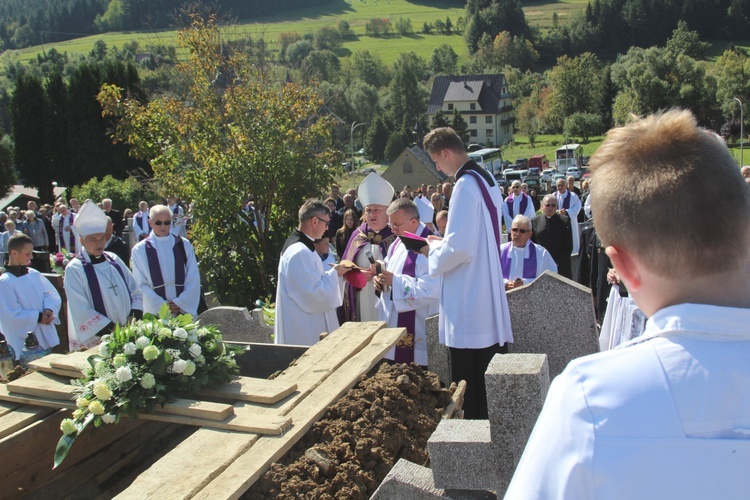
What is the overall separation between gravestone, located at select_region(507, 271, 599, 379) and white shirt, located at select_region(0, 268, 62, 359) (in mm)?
4849

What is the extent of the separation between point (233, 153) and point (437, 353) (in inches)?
224

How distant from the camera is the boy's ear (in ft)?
4.53

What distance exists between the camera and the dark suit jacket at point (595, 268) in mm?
8688

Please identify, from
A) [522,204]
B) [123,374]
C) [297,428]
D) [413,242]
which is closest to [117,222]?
[522,204]

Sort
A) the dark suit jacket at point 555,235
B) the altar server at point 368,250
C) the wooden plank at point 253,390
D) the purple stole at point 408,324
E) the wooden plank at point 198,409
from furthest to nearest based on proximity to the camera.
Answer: the dark suit jacket at point 555,235
the altar server at point 368,250
the purple stole at point 408,324
the wooden plank at point 253,390
the wooden plank at point 198,409

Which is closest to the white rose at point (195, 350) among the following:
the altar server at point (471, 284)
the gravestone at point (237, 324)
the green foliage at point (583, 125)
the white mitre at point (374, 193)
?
the altar server at point (471, 284)

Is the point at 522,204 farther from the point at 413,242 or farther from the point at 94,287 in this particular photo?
the point at 94,287

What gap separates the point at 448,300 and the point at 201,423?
231 cm

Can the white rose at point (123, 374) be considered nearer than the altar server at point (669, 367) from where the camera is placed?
No

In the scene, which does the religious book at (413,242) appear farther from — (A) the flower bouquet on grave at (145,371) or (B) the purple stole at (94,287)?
(B) the purple stole at (94,287)

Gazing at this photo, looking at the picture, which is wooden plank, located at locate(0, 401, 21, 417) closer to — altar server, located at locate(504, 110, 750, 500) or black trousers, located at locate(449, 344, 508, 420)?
black trousers, located at locate(449, 344, 508, 420)

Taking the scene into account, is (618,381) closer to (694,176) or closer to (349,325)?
(694,176)

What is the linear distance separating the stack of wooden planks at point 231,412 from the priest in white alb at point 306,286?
138cm

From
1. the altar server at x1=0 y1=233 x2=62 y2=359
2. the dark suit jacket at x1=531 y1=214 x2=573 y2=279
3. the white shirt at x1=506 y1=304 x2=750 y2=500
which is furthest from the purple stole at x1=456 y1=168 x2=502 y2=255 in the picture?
the dark suit jacket at x1=531 y1=214 x2=573 y2=279
